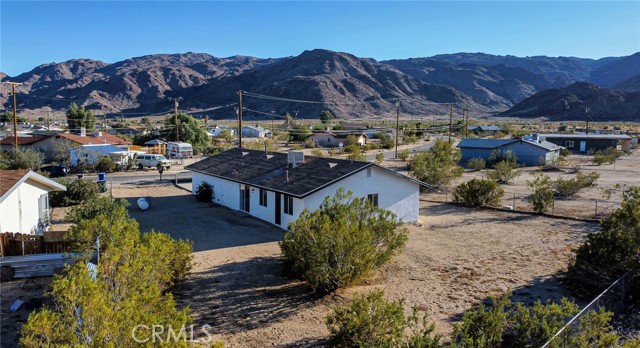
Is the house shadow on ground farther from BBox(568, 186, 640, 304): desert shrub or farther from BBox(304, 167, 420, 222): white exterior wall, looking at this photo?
BBox(568, 186, 640, 304): desert shrub

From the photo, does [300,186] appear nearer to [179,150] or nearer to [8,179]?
[8,179]

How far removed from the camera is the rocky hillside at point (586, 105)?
552 ft

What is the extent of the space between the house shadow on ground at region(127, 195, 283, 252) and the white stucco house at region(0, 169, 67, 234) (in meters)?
4.20

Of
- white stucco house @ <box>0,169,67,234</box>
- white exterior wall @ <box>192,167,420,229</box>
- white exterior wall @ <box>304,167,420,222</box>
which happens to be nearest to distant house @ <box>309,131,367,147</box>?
white exterior wall @ <box>192,167,420,229</box>

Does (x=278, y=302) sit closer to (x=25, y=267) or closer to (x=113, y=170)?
(x=25, y=267)

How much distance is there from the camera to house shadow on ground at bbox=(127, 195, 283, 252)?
20812 millimetres

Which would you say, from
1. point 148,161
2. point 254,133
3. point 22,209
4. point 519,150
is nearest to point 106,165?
point 148,161

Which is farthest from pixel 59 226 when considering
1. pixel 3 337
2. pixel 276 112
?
pixel 276 112

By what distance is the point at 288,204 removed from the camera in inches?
896

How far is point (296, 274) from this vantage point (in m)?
15.7

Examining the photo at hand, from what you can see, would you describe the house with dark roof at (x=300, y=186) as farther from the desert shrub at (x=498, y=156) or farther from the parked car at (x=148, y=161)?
the desert shrub at (x=498, y=156)

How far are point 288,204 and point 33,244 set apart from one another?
10.4 meters

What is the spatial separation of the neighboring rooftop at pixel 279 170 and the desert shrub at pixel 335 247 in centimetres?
599

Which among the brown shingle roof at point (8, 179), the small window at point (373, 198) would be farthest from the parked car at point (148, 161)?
the small window at point (373, 198)
